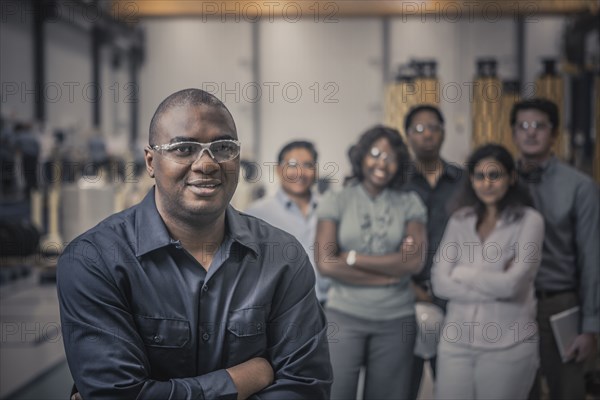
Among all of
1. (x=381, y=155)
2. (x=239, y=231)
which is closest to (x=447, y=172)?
(x=381, y=155)

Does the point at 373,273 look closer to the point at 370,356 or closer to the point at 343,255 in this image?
the point at 343,255

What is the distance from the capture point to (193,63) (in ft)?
22.8

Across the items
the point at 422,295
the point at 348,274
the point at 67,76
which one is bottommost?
the point at 422,295

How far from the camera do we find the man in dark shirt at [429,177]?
224 centimetres

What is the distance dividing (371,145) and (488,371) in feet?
2.39

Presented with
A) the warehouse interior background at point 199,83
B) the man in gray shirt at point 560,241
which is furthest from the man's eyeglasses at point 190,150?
the warehouse interior background at point 199,83

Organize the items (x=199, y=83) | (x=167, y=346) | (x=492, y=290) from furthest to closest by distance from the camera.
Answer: (x=199, y=83) → (x=492, y=290) → (x=167, y=346)

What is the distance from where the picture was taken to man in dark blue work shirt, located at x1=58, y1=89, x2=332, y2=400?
4.25 feet

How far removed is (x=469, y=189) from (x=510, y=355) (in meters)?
0.49

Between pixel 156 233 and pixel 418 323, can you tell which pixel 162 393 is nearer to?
pixel 156 233

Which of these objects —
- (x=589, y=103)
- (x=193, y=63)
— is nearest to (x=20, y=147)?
(x=193, y=63)

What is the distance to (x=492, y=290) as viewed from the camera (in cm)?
201

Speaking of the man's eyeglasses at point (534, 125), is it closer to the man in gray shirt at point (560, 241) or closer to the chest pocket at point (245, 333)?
the man in gray shirt at point (560, 241)

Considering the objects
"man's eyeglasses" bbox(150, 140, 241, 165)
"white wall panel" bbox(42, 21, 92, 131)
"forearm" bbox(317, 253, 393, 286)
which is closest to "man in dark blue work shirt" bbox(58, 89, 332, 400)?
"man's eyeglasses" bbox(150, 140, 241, 165)
